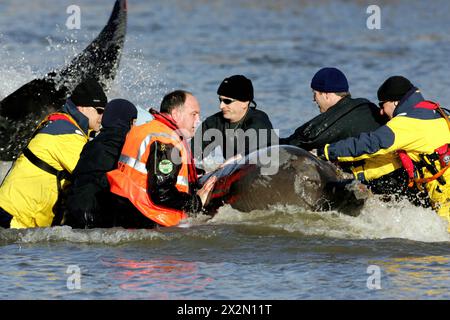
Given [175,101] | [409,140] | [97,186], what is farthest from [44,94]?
[409,140]

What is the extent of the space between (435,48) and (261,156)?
1366 cm

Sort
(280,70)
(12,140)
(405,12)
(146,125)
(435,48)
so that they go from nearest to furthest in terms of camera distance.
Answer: (146,125) → (12,140) → (280,70) → (435,48) → (405,12)

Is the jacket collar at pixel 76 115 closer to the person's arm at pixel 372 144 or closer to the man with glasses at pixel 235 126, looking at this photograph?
the man with glasses at pixel 235 126

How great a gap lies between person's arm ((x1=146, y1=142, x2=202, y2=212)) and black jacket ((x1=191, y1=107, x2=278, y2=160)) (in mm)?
1662

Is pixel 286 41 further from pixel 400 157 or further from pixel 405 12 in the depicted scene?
pixel 400 157

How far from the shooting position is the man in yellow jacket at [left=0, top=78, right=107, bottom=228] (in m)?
9.61

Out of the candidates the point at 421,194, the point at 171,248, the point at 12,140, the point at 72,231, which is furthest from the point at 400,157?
the point at 12,140

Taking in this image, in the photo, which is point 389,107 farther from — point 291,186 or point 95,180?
point 95,180

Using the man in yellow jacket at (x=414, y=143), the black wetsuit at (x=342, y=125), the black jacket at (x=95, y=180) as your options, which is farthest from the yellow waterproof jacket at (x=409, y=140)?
the black jacket at (x=95, y=180)

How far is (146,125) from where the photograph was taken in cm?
909

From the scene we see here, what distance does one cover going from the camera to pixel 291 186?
9539mm

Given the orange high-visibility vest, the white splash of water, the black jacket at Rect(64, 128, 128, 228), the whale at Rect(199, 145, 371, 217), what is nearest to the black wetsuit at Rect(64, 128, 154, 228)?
the black jacket at Rect(64, 128, 128, 228)

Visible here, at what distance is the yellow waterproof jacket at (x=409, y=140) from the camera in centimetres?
955

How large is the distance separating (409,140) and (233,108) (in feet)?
6.56
